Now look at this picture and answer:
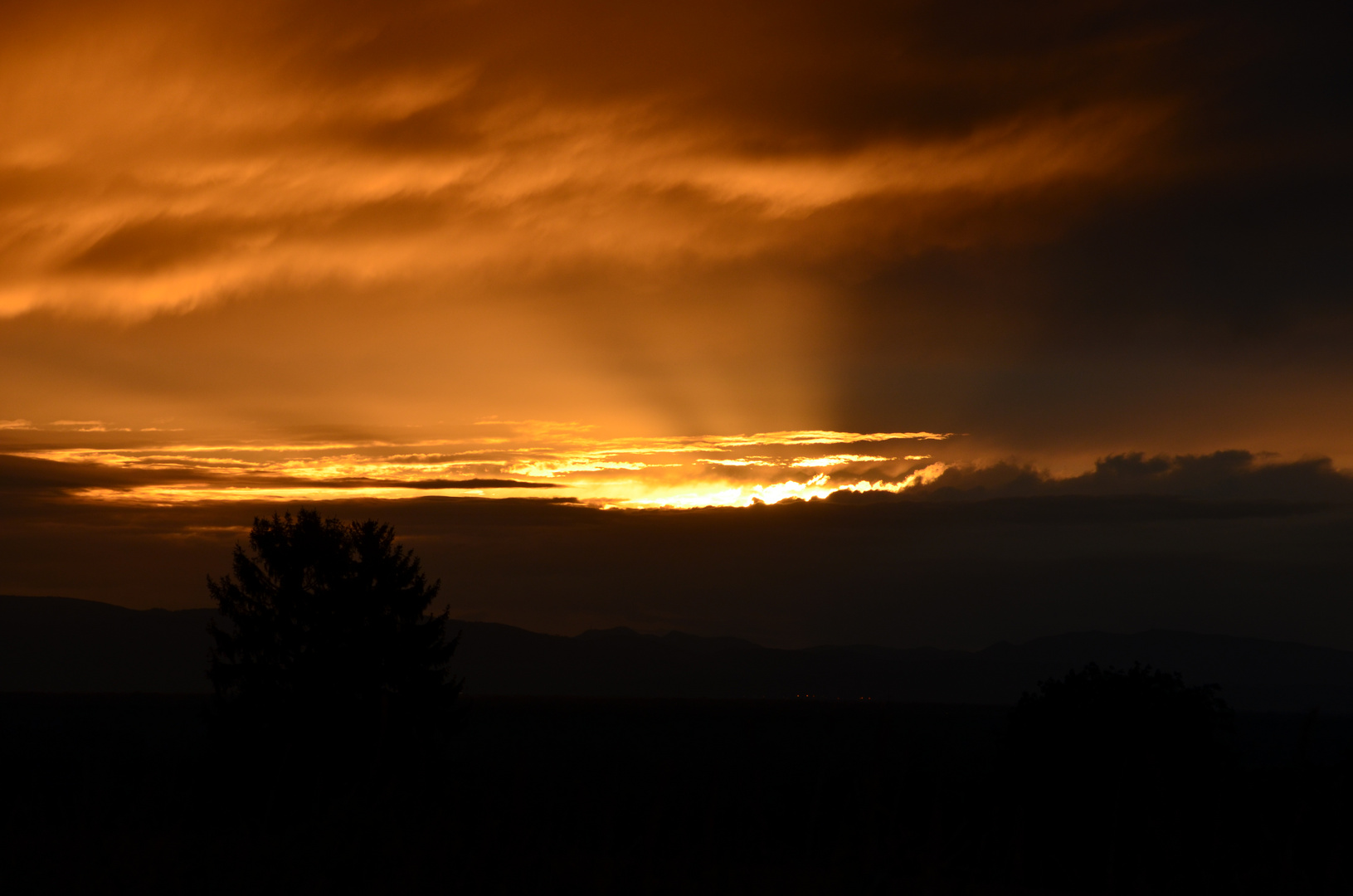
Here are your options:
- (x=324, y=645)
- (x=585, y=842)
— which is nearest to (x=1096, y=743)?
(x=324, y=645)

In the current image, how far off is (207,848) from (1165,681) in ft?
138

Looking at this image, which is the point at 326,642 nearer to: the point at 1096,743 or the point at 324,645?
the point at 324,645

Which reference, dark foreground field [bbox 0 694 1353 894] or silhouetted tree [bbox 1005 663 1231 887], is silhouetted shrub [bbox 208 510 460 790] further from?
dark foreground field [bbox 0 694 1353 894]

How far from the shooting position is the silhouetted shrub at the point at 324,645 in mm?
47625

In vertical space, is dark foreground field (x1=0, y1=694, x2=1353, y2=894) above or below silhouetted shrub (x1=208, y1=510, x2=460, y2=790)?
above

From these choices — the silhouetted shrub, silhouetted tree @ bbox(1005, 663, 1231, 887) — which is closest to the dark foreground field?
silhouetted tree @ bbox(1005, 663, 1231, 887)

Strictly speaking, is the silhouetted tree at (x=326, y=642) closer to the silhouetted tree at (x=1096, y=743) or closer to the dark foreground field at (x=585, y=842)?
the silhouetted tree at (x=1096, y=743)

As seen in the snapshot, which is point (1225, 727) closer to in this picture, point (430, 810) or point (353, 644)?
point (353, 644)

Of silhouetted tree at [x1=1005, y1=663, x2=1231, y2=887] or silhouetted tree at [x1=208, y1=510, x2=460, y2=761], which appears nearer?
silhouetted tree at [x1=1005, y1=663, x2=1231, y2=887]

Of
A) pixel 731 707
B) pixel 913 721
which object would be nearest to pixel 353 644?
pixel 913 721

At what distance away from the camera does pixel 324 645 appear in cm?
4953

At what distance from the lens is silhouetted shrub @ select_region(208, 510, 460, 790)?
47625 mm

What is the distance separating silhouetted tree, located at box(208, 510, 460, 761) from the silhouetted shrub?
0.15ft

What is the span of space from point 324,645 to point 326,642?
0.58 ft
